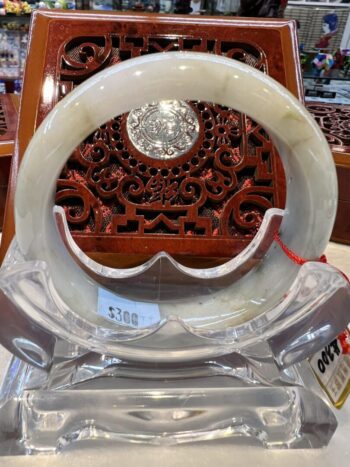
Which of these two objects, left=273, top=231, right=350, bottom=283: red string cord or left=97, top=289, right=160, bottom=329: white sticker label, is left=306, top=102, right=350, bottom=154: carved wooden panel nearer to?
left=273, top=231, right=350, bottom=283: red string cord

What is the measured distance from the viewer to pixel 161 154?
2.61 feet

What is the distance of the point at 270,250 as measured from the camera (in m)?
0.63

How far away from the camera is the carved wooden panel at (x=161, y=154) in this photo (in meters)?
0.77

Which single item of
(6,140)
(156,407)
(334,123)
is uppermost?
(334,123)

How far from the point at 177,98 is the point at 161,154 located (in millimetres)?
334

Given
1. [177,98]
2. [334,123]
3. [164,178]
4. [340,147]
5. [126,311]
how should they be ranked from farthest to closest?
[334,123], [340,147], [164,178], [126,311], [177,98]

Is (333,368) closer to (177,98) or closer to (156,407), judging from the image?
(156,407)

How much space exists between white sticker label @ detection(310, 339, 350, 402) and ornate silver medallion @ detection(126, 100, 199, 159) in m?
0.42

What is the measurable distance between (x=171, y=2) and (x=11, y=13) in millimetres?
625

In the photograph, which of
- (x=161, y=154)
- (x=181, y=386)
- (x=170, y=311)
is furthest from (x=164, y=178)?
(x=181, y=386)

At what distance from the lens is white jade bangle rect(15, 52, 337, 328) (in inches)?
17.6

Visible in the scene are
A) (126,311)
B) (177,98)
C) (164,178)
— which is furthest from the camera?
(164,178)

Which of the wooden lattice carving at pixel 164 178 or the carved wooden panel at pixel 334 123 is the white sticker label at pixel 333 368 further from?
the carved wooden panel at pixel 334 123

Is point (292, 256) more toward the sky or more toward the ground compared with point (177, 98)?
more toward the ground
